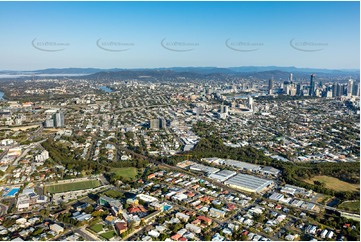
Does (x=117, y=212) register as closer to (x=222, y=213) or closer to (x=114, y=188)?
(x=114, y=188)

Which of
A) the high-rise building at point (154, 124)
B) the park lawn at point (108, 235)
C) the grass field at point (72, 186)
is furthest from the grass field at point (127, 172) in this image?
the high-rise building at point (154, 124)

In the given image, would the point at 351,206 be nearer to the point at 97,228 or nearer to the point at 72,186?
the point at 97,228

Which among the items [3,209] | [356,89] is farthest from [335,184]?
[356,89]

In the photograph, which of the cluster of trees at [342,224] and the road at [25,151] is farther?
the road at [25,151]

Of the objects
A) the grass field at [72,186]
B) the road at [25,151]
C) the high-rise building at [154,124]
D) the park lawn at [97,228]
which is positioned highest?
the high-rise building at [154,124]

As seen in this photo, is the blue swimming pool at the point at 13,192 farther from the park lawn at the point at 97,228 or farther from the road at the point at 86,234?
the park lawn at the point at 97,228

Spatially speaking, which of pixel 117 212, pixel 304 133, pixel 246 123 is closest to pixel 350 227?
pixel 117 212
